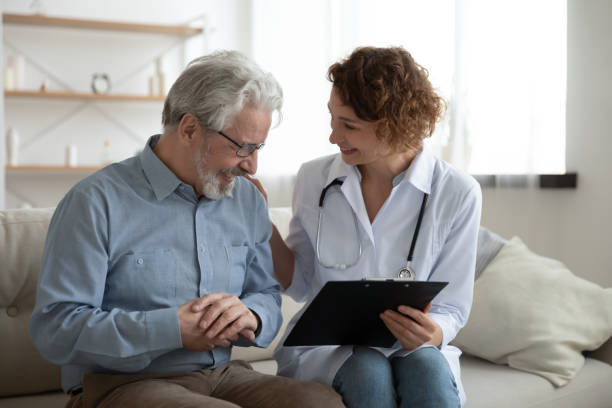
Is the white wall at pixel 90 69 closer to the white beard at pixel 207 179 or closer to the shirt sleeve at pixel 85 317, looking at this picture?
the white beard at pixel 207 179

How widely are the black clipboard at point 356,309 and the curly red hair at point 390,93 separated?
1.50ft

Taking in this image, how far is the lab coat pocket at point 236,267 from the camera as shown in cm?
160

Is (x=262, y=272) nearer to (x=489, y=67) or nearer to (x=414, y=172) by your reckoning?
(x=414, y=172)

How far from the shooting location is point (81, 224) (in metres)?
1.41

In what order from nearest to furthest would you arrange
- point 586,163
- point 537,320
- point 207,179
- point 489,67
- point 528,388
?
point 207,179, point 528,388, point 537,320, point 586,163, point 489,67

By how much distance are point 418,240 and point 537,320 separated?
24.6 inches

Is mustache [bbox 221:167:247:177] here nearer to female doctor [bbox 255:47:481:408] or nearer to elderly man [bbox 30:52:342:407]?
elderly man [bbox 30:52:342:407]

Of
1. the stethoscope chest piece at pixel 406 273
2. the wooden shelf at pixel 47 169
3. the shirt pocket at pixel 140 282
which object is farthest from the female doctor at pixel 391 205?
the wooden shelf at pixel 47 169

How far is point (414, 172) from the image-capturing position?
67.6 inches

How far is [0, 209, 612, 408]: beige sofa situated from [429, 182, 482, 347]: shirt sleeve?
0.28 metres

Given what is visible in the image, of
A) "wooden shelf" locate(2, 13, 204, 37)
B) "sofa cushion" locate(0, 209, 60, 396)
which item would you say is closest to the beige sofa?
"sofa cushion" locate(0, 209, 60, 396)

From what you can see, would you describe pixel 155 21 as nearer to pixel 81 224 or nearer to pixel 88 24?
pixel 88 24

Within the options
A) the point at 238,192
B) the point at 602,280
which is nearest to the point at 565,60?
the point at 602,280

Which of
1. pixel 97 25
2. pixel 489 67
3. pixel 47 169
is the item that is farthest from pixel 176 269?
pixel 97 25
